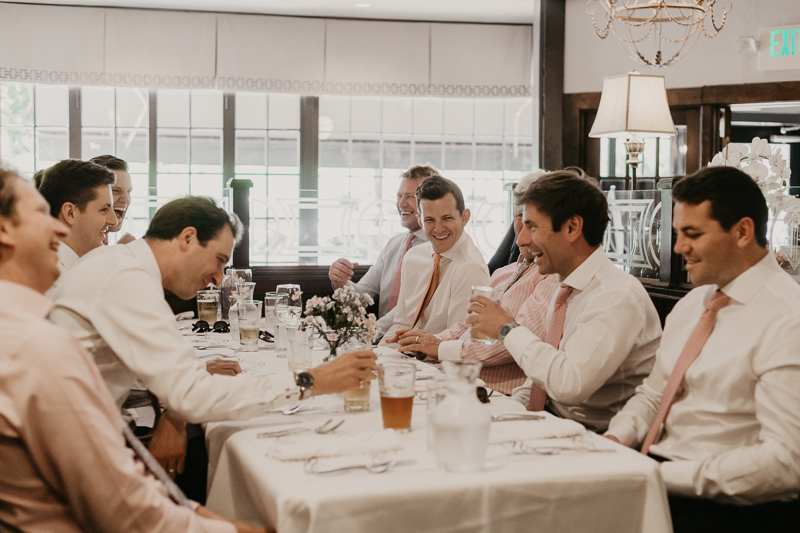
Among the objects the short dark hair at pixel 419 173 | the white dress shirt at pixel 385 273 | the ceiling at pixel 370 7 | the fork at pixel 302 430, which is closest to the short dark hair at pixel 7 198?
the fork at pixel 302 430

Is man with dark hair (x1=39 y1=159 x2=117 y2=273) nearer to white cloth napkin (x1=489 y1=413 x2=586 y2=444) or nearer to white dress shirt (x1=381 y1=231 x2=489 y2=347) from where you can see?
white dress shirt (x1=381 y1=231 x2=489 y2=347)

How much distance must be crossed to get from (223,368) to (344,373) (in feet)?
1.65

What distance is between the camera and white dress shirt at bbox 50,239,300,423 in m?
1.52

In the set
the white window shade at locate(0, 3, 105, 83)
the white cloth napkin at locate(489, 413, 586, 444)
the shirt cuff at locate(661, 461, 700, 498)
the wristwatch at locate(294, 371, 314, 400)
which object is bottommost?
the shirt cuff at locate(661, 461, 700, 498)

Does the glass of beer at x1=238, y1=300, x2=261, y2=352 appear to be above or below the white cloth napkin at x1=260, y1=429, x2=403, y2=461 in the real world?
above

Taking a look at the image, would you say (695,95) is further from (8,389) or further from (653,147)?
(8,389)

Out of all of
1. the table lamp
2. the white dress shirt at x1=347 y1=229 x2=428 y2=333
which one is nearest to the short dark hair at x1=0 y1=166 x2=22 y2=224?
the white dress shirt at x1=347 y1=229 x2=428 y2=333

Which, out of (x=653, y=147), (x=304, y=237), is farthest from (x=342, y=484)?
(x=304, y=237)

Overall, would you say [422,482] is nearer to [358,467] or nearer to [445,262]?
[358,467]

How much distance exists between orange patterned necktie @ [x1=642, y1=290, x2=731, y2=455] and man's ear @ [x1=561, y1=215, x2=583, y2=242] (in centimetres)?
44

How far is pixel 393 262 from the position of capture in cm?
403

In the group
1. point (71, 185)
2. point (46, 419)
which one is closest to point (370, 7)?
point (71, 185)

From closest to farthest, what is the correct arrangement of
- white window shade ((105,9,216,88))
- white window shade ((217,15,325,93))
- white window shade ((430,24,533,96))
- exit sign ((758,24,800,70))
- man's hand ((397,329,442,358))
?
man's hand ((397,329,442,358)), exit sign ((758,24,800,70)), white window shade ((105,9,216,88)), white window shade ((217,15,325,93)), white window shade ((430,24,533,96))

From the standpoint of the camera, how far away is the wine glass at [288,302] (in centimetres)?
276
